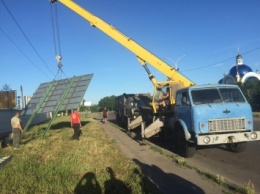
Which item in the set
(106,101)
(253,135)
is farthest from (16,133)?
(106,101)

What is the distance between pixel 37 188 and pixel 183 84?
10642 millimetres

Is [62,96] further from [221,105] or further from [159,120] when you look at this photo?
[221,105]

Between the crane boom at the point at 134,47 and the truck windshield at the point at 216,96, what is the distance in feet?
16.4

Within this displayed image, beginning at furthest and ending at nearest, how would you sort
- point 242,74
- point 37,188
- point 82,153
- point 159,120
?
point 242,74
point 159,120
point 82,153
point 37,188

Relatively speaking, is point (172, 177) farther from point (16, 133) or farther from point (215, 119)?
point (16, 133)

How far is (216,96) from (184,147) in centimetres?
205

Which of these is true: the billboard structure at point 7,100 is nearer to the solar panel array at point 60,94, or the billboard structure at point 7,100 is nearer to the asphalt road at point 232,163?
the solar panel array at point 60,94

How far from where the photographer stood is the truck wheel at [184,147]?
451 inches

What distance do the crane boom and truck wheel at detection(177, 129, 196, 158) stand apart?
5.12 m

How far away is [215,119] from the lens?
1088 centimetres

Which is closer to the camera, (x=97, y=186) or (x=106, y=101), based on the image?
(x=97, y=186)

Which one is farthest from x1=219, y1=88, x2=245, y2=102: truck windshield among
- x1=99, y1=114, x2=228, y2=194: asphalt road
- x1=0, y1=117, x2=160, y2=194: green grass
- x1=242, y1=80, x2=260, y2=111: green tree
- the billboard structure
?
x1=242, y1=80, x2=260, y2=111: green tree

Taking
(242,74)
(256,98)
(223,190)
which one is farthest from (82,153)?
(242,74)

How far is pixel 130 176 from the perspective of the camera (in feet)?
27.3
